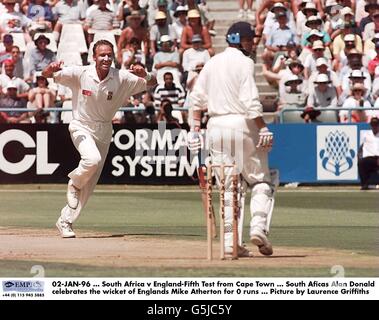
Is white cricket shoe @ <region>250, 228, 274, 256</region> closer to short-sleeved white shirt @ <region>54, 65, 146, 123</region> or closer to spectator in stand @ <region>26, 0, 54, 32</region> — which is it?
short-sleeved white shirt @ <region>54, 65, 146, 123</region>

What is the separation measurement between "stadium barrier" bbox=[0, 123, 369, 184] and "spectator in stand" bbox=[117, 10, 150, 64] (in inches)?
107

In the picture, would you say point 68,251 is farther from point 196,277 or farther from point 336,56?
point 336,56

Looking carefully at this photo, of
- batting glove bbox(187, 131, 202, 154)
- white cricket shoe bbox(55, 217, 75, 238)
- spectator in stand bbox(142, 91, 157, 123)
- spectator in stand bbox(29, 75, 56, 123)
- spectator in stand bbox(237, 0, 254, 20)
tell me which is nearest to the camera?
batting glove bbox(187, 131, 202, 154)

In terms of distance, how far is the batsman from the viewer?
1242 centimetres

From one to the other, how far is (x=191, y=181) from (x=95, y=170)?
1018 centimetres

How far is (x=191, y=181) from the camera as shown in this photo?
25.2m

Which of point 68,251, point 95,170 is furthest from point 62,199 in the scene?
point 68,251

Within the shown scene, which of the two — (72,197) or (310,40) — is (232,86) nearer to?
(72,197)

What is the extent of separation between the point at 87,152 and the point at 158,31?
42.2ft

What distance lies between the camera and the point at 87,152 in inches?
591

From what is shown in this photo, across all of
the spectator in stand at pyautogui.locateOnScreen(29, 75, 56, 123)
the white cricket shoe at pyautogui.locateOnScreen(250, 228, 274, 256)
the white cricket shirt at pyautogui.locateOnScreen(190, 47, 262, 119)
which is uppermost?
the white cricket shirt at pyautogui.locateOnScreen(190, 47, 262, 119)

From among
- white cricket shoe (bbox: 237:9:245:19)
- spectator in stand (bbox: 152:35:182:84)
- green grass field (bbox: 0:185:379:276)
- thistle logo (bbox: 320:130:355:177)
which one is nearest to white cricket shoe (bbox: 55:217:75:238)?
green grass field (bbox: 0:185:379:276)

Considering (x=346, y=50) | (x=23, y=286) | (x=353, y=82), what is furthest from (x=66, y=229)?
(x=346, y=50)

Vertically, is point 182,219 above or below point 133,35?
below
